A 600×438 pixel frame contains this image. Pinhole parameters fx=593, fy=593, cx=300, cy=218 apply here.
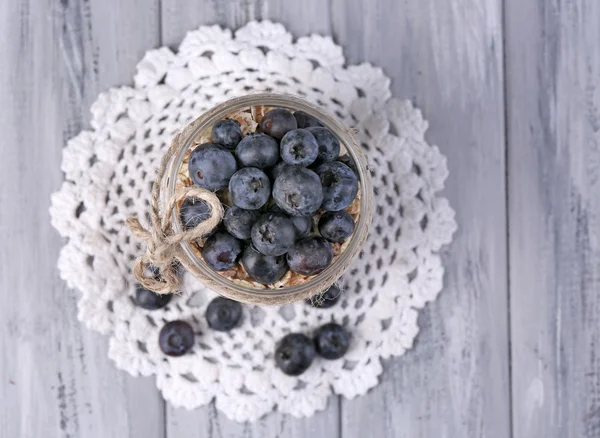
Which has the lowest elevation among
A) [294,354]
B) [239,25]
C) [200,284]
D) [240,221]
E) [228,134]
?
[294,354]

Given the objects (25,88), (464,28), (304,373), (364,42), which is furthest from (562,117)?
(25,88)

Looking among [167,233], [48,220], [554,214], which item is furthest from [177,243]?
[554,214]

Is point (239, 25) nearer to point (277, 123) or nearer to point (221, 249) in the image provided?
point (277, 123)

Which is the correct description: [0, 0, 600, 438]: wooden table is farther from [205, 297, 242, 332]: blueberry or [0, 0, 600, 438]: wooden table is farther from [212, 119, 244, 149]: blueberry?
[212, 119, 244, 149]: blueberry

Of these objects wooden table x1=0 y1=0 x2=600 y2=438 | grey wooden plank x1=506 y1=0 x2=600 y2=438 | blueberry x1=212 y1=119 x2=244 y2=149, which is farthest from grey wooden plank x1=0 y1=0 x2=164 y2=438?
grey wooden plank x1=506 y1=0 x2=600 y2=438

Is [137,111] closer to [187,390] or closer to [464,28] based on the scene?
[187,390]

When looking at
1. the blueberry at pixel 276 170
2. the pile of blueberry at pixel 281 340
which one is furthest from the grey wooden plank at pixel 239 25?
the blueberry at pixel 276 170
